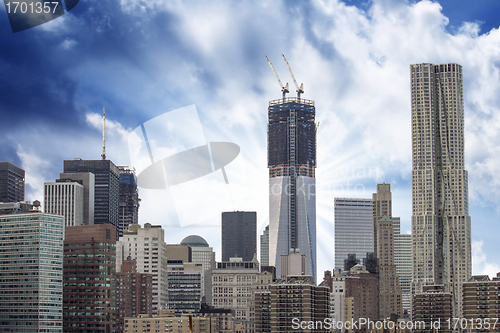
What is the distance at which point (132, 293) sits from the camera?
6260 inches

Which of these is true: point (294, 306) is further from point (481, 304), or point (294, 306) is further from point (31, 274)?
point (31, 274)

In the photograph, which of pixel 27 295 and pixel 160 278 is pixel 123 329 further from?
pixel 160 278

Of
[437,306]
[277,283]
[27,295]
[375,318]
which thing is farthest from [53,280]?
[375,318]

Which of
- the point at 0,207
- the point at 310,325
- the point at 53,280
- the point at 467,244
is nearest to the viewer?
the point at 310,325

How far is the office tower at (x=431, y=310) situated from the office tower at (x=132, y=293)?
46.5 m

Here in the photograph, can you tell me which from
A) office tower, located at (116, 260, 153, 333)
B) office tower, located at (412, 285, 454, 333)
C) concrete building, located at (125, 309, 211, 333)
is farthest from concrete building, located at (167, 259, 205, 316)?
office tower, located at (412, 285, 454, 333)

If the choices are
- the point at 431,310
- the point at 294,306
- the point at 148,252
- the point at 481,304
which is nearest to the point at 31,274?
the point at 294,306

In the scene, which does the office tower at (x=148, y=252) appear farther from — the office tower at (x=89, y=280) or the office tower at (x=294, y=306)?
the office tower at (x=294, y=306)

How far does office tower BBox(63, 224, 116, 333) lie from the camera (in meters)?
131

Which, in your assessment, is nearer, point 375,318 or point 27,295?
point 27,295

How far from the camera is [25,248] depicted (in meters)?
124

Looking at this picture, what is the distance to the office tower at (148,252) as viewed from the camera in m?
182

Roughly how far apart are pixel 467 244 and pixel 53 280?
104 m

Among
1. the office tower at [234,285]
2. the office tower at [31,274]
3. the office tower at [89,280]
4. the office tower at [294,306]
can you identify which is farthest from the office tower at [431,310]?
the office tower at [31,274]
